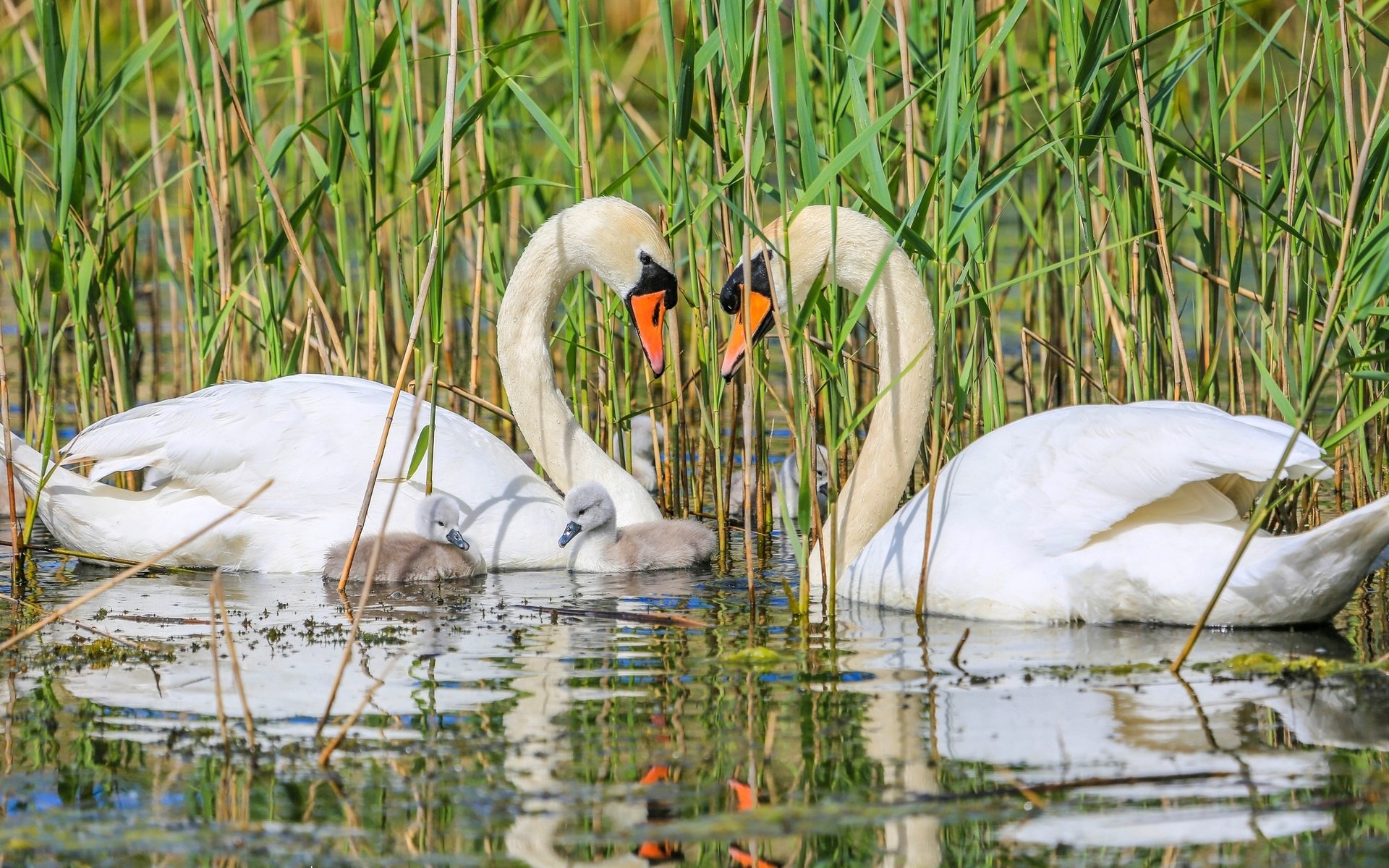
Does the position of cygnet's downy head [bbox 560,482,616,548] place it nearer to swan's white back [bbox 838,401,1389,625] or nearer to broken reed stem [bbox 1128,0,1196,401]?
swan's white back [bbox 838,401,1389,625]

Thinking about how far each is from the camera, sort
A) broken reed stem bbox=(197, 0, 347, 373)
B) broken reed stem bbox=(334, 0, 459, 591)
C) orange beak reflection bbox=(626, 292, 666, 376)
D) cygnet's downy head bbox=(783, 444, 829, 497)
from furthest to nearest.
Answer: cygnet's downy head bbox=(783, 444, 829, 497), orange beak reflection bbox=(626, 292, 666, 376), broken reed stem bbox=(197, 0, 347, 373), broken reed stem bbox=(334, 0, 459, 591)

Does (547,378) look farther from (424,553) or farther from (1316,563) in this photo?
(1316,563)

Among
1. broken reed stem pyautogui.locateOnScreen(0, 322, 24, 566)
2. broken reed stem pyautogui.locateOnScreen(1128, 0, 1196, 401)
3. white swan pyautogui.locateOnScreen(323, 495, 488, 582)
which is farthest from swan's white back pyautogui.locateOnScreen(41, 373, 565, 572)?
broken reed stem pyautogui.locateOnScreen(1128, 0, 1196, 401)

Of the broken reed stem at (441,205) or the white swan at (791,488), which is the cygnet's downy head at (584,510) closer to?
the white swan at (791,488)

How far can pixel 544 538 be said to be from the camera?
7.16 metres

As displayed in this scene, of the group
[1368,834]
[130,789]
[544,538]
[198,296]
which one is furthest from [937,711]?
[198,296]

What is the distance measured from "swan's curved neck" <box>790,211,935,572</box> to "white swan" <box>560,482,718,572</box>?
0.56m

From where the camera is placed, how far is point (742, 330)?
6.46 metres

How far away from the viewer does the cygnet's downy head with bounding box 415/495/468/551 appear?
685 cm

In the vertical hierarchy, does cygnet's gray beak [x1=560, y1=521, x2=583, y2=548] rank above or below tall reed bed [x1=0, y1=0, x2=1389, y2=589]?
below

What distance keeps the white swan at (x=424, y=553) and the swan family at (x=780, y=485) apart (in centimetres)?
1

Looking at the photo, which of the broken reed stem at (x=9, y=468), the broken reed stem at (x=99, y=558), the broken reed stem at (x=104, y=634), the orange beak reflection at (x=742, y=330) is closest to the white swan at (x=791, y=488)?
the orange beak reflection at (x=742, y=330)

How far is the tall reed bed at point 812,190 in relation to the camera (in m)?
5.81

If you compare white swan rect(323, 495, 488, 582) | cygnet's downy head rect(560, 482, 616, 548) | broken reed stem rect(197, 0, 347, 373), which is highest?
broken reed stem rect(197, 0, 347, 373)
